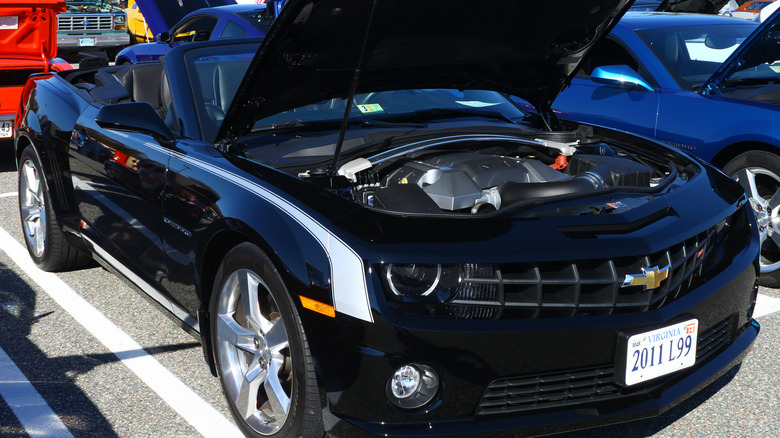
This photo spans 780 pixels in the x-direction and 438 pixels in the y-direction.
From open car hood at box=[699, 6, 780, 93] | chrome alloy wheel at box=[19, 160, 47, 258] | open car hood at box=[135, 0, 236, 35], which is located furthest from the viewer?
open car hood at box=[135, 0, 236, 35]

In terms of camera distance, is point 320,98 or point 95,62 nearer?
point 320,98

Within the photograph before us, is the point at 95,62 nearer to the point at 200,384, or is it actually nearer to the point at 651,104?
the point at 200,384

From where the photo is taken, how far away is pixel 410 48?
3.44 m

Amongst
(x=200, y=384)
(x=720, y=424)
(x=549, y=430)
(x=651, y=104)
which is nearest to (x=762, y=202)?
(x=651, y=104)

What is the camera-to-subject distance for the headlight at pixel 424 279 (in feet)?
8.27

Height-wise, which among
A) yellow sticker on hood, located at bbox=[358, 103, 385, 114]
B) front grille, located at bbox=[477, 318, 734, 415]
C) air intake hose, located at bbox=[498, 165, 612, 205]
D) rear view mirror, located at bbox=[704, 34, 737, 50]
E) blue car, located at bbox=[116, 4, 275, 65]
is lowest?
front grille, located at bbox=[477, 318, 734, 415]

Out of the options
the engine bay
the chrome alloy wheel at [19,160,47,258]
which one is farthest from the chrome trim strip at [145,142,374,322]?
the chrome alloy wheel at [19,160,47,258]

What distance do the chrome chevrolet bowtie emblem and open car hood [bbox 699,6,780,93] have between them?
300 centimetres

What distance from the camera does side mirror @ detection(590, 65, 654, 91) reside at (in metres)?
5.74

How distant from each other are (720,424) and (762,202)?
2.08 metres

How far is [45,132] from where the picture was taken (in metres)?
4.75

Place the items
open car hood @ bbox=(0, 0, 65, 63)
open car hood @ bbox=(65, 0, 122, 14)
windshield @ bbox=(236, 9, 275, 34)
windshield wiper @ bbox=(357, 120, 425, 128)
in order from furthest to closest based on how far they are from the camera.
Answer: open car hood @ bbox=(65, 0, 122, 14)
windshield @ bbox=(236, 9, 275, 34)
open car hood @ bbox=(0, 0, 65, 63)
windshield wiper @ bbox=(357, 120, 425, 128)

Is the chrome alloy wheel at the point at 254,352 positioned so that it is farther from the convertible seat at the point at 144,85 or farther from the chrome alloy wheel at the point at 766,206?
the chrome alloy wheel at the point at 766,206

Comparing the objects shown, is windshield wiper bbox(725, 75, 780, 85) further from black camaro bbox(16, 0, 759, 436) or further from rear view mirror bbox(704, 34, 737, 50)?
black camaro bbox(16, 0, 759, 436)
